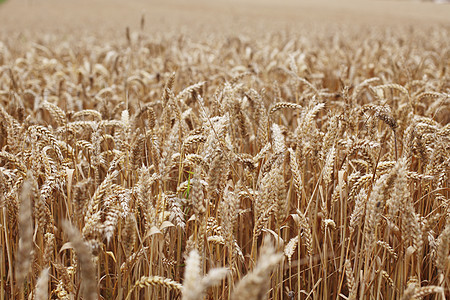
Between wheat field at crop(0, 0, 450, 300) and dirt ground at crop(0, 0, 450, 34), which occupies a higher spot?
dirt ground at crop(0, 0, 450, 34)

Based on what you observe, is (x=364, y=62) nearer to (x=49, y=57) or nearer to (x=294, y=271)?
(x=294, y=271)

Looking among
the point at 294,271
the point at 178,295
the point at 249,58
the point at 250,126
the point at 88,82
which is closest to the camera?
the point at 178,295

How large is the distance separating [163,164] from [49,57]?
4.66 m

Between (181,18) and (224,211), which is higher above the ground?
(181,18)

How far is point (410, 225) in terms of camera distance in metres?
1.08

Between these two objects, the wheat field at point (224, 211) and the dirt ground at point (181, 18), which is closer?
the wheat field at point (224, 211)

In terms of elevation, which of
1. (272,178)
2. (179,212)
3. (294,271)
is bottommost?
(294,271)

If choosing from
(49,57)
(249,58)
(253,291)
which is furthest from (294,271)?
(49,57)

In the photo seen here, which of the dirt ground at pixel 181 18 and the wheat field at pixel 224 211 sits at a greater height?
the dirt ground at pixel 181 18

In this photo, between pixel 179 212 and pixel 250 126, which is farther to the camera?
pixel 250 126

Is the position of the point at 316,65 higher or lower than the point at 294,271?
higher

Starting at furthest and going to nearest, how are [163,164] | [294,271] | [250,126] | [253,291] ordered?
[250,126] → [294,271] → [163,164] → [253,291]

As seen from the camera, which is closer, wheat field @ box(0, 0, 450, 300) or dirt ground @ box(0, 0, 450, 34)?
wheat field @ box(0, 0, 450, 300)

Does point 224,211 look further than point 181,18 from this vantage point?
No
